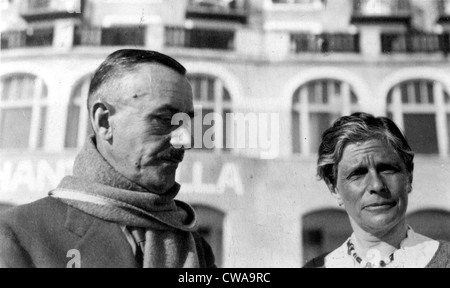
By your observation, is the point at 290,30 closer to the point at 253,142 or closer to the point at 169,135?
the point at 253,142

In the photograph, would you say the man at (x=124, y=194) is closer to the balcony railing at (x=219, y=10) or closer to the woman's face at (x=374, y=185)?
the balcony railing at (x=219, y=10)

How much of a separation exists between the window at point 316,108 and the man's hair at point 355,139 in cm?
5

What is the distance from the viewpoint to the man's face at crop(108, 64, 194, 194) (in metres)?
1.44

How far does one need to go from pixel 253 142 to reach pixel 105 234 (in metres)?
0.61

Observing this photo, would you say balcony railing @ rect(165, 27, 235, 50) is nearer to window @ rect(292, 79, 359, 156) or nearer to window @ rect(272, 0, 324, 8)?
window @ rect(272, 0, 324, 8)

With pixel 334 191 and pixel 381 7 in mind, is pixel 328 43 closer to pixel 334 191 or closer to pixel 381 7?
pixel 381 7

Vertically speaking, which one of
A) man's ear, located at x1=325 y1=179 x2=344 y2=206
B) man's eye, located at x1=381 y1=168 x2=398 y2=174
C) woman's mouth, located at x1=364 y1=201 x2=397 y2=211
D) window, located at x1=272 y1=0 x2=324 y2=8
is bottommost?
woman's mouth, located at x1=364 y1=201 x2=397 y2=211

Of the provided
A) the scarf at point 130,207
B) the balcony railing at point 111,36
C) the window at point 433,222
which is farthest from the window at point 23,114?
the window at point 433,222

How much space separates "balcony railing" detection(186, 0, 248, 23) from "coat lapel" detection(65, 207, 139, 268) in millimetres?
895

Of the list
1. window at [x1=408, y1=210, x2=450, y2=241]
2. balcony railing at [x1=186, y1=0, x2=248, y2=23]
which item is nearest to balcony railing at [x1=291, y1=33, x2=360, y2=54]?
balcony railing at [x1=186, y1=0, x2=248, y2=23]

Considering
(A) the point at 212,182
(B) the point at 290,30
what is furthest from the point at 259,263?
(B) the point at 290,30

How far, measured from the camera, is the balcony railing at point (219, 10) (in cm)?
178

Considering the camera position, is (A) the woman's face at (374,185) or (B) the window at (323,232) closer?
(A) the woman's face at (374,185)

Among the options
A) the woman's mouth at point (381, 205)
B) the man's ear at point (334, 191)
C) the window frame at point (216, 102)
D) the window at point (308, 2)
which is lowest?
the woman's mouth at point (381, 205)
